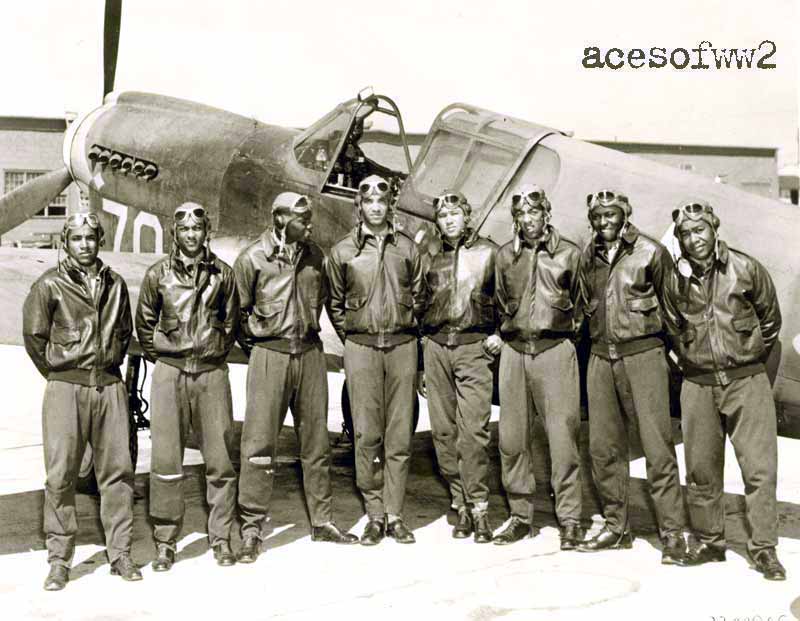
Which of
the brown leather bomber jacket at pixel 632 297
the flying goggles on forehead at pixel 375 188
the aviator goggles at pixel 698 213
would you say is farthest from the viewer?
the flying goggles on forehead at pixel 375 188

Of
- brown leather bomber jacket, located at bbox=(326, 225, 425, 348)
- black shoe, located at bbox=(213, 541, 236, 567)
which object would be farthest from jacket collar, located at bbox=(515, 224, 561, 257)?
black shoe, located at bbox=(213, 541, 236, 567)

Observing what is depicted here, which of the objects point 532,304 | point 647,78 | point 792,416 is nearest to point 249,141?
point 532,304

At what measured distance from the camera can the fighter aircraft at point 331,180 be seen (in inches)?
248

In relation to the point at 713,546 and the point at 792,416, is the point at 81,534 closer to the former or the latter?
the point at 713,546

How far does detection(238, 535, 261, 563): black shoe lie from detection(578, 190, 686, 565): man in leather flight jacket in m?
2.01

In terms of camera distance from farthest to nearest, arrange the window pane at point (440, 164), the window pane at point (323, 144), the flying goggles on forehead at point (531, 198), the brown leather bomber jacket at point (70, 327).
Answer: the window pane at point (323, 144) → the window pane at point (440, 164) → the flying goggles on forehead at point (531, 198) → the brown leather bomber jacket at point (70, 327)

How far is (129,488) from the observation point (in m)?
5.49

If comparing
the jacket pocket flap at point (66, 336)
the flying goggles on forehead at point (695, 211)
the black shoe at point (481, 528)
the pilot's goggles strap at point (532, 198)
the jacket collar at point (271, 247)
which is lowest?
the black shoe at point (481, 528)

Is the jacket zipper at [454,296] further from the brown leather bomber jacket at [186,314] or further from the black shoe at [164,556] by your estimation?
the black shoe at [164,556]

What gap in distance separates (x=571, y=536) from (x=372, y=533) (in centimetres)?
125

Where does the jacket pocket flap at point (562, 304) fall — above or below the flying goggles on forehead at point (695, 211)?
below

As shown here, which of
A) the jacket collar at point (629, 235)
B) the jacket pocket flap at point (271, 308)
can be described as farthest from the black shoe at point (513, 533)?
the jacket pocket flap at point (271, 308)

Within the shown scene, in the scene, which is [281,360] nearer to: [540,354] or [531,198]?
[540,354]

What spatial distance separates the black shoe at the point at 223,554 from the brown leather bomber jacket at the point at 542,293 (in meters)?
2.17
